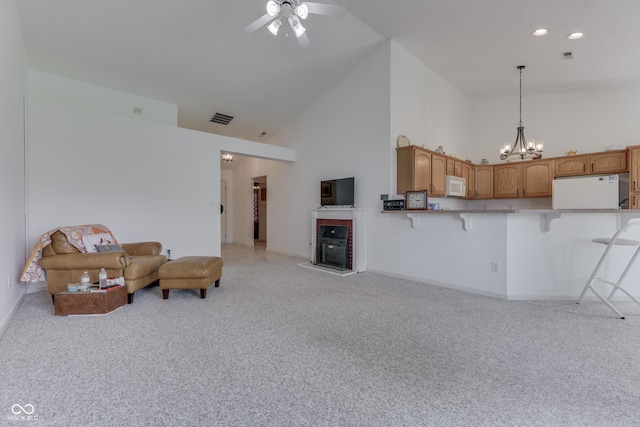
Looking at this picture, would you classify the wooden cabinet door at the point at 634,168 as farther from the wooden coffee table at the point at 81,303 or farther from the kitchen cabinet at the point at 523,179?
the wooden coffee table at the point at 81,303

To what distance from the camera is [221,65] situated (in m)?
4.95

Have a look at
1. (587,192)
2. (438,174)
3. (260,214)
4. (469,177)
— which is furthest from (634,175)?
(260,214)

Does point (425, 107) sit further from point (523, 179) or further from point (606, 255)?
point (606, 255)

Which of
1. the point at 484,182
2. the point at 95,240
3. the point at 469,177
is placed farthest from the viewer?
the point at 484,182

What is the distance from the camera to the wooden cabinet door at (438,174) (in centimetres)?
517

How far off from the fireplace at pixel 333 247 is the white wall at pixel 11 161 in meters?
4.20

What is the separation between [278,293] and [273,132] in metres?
5.24

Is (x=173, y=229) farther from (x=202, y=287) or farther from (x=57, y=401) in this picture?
(x=57, y=401)

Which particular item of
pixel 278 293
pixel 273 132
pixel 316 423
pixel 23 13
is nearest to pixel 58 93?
pixel 23 13

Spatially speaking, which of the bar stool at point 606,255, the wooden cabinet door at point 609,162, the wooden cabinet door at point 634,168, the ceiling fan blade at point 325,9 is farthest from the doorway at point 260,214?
the wooden cabinet door at point 634,168

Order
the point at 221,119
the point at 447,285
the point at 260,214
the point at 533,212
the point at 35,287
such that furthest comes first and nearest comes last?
the point at 260,214
the point at 221,119
the point at 447,285
the point at 35,287
the point at 533,212

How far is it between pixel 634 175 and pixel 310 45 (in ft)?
19.5

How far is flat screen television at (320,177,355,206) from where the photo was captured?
5453mm

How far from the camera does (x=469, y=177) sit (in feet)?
20.9
